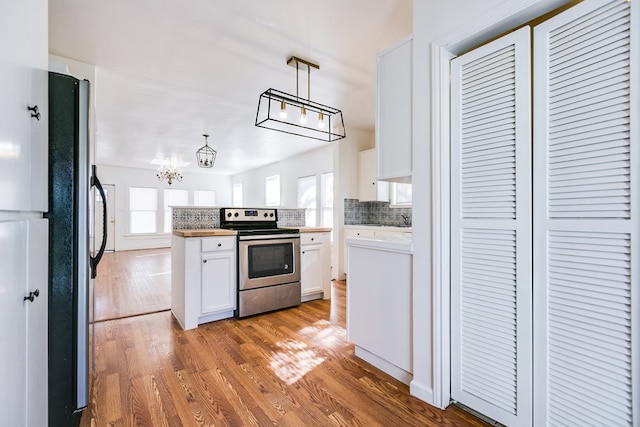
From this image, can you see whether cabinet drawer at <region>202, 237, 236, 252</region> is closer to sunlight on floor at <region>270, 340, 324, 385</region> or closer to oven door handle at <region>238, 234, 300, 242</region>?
oven door handle at <region>238, 234, 300, 242</region>

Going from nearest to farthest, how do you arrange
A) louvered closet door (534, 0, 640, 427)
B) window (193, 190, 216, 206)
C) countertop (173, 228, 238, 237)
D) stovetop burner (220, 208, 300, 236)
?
louvered closet door (534, 0, 640, 427)
countertop (173, 228, 238, 237)
stovetop burner (220, 208, 300, 236)
window (193, 190, 216, 206)

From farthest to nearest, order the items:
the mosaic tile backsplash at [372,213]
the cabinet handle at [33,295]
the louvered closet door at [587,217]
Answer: the mosaic tile backsplash at [372,213] → the louvered closet door at [587,217] → the cabinet handle at [33,295]

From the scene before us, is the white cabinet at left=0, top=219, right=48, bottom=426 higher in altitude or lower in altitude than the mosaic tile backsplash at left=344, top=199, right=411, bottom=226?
lower

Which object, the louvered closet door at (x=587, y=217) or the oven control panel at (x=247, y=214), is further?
the oven control panel at (x=247, y=214)

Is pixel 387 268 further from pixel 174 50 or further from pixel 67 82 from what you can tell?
pixel 174 50

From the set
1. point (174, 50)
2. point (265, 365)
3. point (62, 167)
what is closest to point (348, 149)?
point (174, 50)

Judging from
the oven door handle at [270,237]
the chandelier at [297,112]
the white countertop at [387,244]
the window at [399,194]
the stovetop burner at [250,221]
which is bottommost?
the oven door handle at [270,237]

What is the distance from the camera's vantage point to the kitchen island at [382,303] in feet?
6.04

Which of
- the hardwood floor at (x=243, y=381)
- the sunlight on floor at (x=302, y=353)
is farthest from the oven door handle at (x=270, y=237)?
the sunlight on floor at (x=302, y=353)

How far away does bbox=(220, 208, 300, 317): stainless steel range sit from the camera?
3076mm

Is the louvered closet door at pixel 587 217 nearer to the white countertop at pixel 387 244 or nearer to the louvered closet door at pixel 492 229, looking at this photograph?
the louvered closet door at pixel 492 229

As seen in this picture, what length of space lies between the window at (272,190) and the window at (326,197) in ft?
6.74

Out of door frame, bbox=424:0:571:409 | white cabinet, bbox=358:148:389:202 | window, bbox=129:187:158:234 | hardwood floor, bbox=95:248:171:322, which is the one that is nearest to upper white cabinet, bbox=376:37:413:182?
door frame, bbox=424:0:571:409

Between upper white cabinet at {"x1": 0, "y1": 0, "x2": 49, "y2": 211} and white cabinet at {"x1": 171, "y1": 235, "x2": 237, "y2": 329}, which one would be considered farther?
white cabinet at {"x1": 171, "y1": 235, "x2": 237, "y2": 329}
